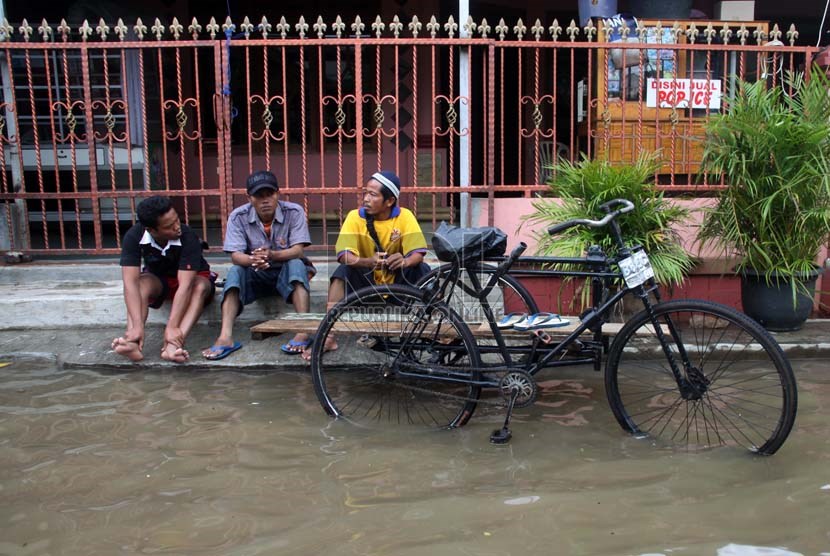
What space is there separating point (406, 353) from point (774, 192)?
2726 millimetres

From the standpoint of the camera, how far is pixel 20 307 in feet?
17.6

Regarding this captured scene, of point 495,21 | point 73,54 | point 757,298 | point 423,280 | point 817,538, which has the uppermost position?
point 495,21

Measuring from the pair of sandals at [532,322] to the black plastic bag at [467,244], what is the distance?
355mm

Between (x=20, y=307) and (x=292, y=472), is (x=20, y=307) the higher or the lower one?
the higher one

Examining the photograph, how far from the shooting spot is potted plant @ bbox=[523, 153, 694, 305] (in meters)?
5.00

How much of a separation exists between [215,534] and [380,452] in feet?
3.10

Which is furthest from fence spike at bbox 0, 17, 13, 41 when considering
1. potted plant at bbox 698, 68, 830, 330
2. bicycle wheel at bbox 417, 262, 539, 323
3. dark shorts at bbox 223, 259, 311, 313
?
potted plant at bbox 698, 68, 830, 330

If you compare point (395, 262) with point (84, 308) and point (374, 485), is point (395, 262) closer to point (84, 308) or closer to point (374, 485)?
point (374, 485)

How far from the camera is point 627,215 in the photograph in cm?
506

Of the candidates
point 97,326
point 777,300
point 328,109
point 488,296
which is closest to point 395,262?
point 488,296

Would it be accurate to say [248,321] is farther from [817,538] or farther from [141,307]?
[817,538]

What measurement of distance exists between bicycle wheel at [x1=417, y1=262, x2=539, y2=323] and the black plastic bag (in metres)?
0.07

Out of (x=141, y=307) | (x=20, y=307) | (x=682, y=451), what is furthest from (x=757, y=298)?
(x=20, y=307)

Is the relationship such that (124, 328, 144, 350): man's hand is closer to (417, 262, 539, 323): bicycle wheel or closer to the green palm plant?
(417, 262, 539, 323): bicycle wheel
